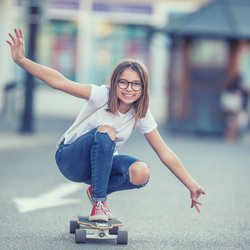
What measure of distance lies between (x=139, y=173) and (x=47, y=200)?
283 cm

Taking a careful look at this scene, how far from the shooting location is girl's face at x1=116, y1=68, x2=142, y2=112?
6785mm

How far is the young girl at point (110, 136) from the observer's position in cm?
671

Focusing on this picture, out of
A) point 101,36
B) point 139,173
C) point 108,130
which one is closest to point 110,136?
point 108,130

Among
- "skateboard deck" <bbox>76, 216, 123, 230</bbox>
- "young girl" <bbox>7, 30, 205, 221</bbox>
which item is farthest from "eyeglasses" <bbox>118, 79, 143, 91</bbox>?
"skateboard deck" <bbox>76, 216, 123, 230</bbox>

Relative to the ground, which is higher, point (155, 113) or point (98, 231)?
point (155, 113)

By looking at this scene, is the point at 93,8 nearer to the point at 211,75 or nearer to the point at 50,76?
the point at 211,75

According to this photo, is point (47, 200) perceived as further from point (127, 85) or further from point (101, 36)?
point (101, 36)

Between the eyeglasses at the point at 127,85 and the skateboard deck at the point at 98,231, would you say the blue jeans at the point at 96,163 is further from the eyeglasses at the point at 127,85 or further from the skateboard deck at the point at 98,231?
the eyeglasses at the point at 127,85

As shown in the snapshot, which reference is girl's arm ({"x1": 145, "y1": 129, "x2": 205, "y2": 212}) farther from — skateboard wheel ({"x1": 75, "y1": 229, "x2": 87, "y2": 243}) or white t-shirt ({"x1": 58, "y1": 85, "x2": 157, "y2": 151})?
skateboard wheel ({"x1": 75, "y1": 229, "x2": 87, "y2": 243})

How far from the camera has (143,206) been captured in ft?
30.5

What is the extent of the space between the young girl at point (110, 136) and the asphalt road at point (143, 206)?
1.41 ft

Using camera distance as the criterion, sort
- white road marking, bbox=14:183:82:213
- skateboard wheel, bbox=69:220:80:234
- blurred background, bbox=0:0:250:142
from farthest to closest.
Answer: blurred background, bbox=0:0:250:142 < white road marking, bbox=14:183:82:213 < skateboard wheel, bbox=69:220:80:234

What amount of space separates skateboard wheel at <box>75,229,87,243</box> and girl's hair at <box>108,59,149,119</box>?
0.82 m

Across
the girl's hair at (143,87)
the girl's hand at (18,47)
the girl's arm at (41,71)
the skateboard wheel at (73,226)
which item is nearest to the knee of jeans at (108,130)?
the girl's hair at (143,87)
